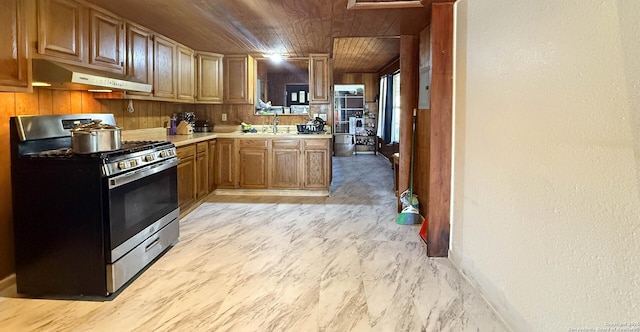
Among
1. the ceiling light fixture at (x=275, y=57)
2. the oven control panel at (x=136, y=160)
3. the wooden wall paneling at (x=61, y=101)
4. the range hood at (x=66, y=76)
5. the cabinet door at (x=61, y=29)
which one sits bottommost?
the oven control panel at (x=136, y=160)

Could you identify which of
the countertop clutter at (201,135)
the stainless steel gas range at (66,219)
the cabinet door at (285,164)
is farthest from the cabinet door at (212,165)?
the stainless steel gas range at (66,219)

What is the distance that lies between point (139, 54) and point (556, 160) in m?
3.75

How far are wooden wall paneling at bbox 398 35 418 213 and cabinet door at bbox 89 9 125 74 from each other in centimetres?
279

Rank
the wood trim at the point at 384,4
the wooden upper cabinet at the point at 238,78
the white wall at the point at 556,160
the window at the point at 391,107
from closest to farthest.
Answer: the white wall at the point at 556,160 → the wood trim at the point at 384,4 → the wooden upper cabinet at the point at 238,78 → the window at the point at 391,107

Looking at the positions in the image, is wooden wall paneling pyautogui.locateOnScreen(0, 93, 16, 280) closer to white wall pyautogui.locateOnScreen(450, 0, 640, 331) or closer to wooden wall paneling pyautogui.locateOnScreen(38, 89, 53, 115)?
wooden wall paneling pyautogui.locateOnScreen(38, 89, 53, 115)

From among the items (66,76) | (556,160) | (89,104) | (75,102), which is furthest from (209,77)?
(556,160)

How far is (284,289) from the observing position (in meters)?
2.71

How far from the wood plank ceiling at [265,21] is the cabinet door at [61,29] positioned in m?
0.29

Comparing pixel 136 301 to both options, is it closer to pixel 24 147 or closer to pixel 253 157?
pixel 24 147

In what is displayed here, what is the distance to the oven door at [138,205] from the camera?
8.46 feet

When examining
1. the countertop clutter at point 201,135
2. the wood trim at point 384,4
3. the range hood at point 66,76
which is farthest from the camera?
the countertop clutter at point 201,135

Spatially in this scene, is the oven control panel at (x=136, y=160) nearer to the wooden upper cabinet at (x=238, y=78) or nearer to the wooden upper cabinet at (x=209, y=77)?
the wooden upper cabinet at (x=209, y=77)

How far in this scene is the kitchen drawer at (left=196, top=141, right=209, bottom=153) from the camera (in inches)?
195

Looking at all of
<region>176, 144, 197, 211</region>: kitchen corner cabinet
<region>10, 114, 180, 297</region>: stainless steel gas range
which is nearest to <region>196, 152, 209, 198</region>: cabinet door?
<region>176, 144, 197, 211</region>: kitchen corner cabinet
